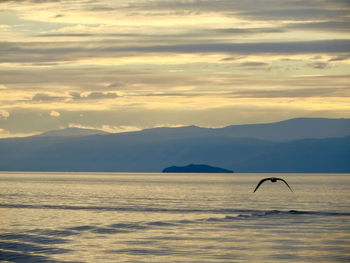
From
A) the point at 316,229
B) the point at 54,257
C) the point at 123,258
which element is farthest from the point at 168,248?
the point at 316,229

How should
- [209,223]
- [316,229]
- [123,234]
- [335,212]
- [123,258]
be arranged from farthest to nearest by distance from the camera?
[335,212] → [209,223] → [316,229] → [123,234] → [123,258]

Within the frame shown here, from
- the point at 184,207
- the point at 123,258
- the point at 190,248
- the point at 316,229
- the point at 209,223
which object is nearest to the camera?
the point at 123,258

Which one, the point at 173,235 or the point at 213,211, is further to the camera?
the point at 213,211

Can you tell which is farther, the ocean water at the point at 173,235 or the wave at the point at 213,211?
the wave at the point at 213,211

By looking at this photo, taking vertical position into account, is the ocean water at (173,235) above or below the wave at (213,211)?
below

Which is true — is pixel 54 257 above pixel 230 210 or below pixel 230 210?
below

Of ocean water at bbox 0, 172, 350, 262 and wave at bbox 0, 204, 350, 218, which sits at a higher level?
wave at bbox 0, 204, 350, 218

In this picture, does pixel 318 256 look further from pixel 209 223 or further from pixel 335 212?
pixel 335 212

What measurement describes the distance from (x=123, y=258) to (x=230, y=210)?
58.0 meters

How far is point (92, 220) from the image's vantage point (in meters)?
93.1

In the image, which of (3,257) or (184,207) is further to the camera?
(184,207)

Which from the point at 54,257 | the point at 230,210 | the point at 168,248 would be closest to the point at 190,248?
the point at 168,248

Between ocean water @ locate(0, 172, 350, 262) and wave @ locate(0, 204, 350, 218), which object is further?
wave @ locate(0, 204, 350, 218)

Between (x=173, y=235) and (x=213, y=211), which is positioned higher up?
(x=213, y=211)
